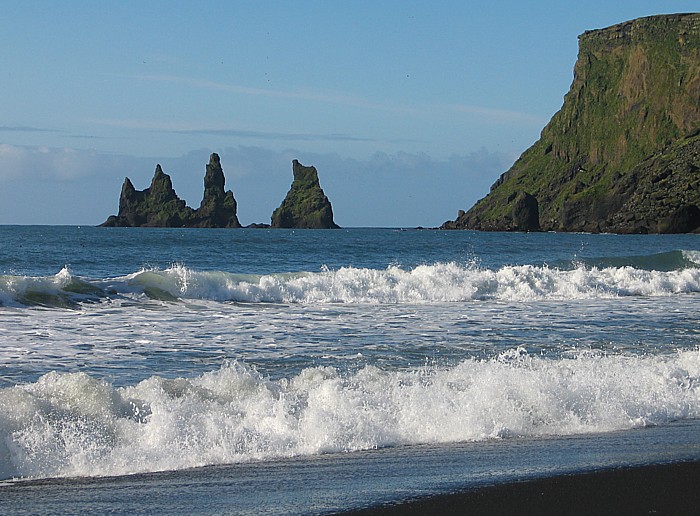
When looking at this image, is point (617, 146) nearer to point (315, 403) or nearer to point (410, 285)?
point (410, 285)

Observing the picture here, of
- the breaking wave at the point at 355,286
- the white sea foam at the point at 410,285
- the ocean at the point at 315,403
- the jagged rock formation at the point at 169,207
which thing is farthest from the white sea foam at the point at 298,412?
the jagged rock formation at the point at 169,207

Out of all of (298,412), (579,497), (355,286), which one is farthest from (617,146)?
(579,497)

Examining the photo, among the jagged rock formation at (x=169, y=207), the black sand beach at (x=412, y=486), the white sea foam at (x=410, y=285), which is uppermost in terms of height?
the jagged rock formation at (x=169, y=207)

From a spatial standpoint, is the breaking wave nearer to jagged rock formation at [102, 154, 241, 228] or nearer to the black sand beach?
the black sand beach

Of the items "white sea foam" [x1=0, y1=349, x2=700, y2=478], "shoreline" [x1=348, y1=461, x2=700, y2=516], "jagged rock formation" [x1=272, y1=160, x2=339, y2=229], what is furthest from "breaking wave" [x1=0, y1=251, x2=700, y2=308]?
"jagged rock formation" [x1=272, y1=160, x2=339, y2=229]

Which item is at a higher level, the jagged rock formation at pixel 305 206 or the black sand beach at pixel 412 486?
the jagged rock formation at pixel 305 206

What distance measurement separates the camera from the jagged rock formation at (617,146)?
391ft

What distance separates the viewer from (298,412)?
8461 mm

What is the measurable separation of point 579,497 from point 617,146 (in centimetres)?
15575

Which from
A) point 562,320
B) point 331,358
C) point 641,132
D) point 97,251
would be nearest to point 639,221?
point 641,132

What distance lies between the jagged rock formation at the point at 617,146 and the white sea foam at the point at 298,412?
341 feet

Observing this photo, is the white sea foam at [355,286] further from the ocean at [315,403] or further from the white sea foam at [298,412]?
the white sea foam at [298,412]

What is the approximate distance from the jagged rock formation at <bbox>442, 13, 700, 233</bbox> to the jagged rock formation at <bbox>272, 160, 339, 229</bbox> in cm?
2413

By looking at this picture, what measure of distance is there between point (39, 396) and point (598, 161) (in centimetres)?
15569
